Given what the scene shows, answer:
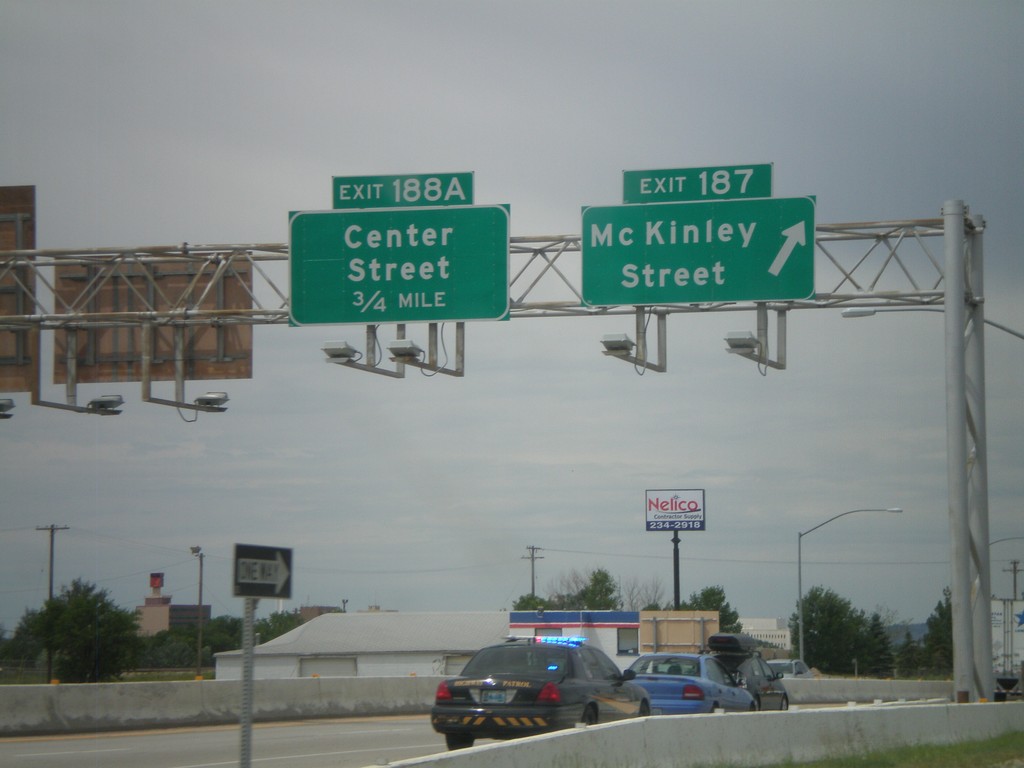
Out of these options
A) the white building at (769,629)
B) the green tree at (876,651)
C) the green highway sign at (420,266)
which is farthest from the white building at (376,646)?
the white building at (769,629)

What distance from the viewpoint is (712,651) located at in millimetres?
25547

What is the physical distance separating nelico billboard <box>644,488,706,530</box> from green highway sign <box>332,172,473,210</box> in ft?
191

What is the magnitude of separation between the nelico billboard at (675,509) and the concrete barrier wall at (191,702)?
47.0m

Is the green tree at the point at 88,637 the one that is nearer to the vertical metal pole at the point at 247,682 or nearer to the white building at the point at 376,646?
the white building at the point at 376,646

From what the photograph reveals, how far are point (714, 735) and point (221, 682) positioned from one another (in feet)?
46.0

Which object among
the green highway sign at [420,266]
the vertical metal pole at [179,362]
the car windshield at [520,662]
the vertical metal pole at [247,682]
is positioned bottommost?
the car windshield at [520,662]

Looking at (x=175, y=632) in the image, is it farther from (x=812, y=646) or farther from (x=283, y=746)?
(x=283, y=746)

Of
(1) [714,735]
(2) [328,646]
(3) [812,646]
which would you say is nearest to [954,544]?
(1) [714,735]

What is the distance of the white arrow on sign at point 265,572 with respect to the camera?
9570 mm

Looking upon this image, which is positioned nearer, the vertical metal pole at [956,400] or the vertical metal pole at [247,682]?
the vertical metal pole at [247,682]

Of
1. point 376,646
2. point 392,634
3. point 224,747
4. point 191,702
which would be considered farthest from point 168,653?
point 224,747

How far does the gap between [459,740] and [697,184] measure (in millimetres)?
9583

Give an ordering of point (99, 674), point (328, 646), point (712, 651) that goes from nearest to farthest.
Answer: point (712, 651) → point (99, 674) → point (328, 646)

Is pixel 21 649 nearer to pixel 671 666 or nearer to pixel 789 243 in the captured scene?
pixel 671 666
